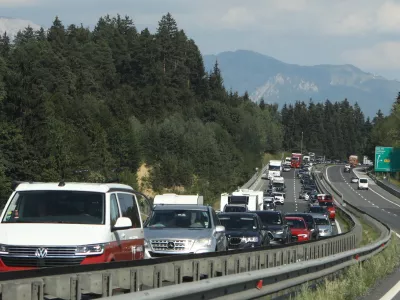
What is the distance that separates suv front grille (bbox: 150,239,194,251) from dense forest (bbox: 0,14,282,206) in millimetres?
21999

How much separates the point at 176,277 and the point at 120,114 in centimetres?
11851

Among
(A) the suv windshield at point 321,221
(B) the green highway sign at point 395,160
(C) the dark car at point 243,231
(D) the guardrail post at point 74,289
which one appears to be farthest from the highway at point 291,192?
(D) the guardrail post at point 74,289

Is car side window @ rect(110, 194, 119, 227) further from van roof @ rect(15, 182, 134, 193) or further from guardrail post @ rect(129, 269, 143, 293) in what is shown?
guardrail post @ rect(129, 269, 143, 293)

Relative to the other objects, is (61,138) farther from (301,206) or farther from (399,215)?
(399,215)

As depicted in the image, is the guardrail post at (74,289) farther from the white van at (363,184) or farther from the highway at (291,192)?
the white van at (363,184)

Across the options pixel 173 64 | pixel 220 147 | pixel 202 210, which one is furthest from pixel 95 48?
pixel 202 210

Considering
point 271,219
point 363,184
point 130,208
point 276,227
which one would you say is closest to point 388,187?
point 363,184

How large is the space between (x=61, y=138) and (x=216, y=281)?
278ft

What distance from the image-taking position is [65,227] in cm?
1227

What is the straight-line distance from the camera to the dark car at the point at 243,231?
24.3 m

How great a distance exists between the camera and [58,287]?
25.3 feet

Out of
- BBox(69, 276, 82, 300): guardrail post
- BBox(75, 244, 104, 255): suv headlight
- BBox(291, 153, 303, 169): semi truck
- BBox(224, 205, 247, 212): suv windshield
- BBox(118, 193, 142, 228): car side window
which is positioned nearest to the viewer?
BBox(69, 276, 82, 300): guardrail post

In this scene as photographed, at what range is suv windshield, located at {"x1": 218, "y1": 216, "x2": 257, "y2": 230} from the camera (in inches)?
995

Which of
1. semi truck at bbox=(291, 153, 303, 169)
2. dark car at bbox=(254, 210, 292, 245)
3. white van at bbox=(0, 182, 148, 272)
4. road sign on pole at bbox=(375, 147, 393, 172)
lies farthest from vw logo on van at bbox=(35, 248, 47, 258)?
semi truck at bbox=(291, 153, 303, 169)
